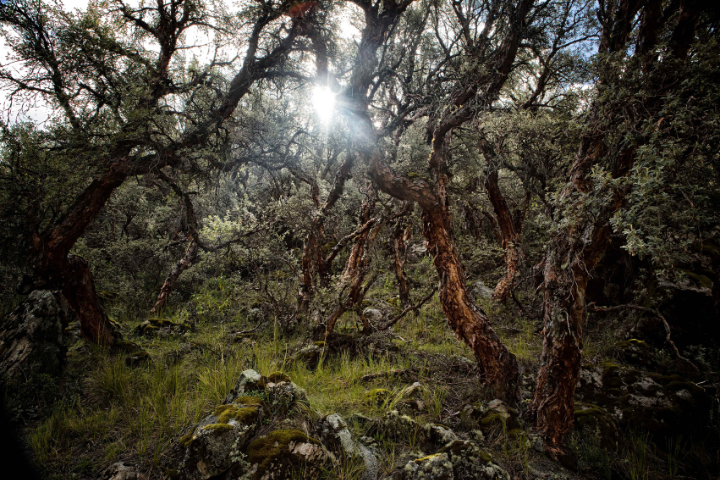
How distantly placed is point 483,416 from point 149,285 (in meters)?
11.0

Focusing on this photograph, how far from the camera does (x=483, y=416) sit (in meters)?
3.63

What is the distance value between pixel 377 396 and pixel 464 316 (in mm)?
1705

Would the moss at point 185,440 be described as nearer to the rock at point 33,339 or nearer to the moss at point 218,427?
the moss at point 218,427

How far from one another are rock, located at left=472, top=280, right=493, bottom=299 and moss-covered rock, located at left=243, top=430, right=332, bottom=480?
767cm

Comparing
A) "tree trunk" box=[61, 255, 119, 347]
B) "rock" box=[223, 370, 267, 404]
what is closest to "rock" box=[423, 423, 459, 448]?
"rock" box=[223, 370, 267, 404]

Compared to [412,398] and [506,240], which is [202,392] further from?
[506,240]

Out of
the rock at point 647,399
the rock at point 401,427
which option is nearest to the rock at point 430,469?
the rock at point 401,427

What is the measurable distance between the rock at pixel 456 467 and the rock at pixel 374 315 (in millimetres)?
4458

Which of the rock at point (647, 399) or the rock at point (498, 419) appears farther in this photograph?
the rock at point (647, 399)

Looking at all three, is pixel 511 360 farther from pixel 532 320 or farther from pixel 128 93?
pixel 128 93

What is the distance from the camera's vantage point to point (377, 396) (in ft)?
12.7

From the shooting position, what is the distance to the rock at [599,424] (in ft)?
11.1

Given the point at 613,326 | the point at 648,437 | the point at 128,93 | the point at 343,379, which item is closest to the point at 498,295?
the point at 613,326

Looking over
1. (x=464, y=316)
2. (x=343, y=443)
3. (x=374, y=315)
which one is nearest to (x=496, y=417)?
(x=464, y=316)
